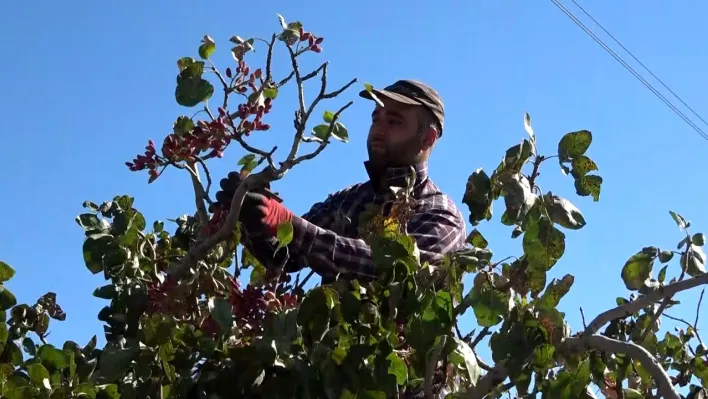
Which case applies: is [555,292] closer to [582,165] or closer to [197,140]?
[582,165]

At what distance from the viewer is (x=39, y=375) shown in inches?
98.4

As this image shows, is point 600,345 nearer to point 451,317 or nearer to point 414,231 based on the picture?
point 451,317

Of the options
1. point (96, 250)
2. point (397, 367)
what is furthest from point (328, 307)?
point (96, 250)

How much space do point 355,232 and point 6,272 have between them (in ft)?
3.09

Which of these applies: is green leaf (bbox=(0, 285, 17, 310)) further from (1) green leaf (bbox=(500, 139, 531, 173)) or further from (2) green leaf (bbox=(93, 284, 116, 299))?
(1) green leaf (bbox=(500, 139, 531, 173))

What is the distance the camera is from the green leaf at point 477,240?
2.43 m

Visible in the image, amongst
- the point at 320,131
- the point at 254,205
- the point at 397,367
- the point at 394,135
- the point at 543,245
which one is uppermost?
the point at 394,135

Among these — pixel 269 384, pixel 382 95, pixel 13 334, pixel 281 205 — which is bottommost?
pixel 269 384

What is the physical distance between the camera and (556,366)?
2.34 metres

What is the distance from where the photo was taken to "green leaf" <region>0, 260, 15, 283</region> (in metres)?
2.76

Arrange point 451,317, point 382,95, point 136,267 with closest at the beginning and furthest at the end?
point 451,317 < point 136,267 < point 382,95

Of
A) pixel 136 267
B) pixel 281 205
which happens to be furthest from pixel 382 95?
pixel 136 267

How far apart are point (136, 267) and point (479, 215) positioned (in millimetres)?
795

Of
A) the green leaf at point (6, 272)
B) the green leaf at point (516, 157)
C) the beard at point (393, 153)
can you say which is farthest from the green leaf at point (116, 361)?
the beard at point (393, 153)
